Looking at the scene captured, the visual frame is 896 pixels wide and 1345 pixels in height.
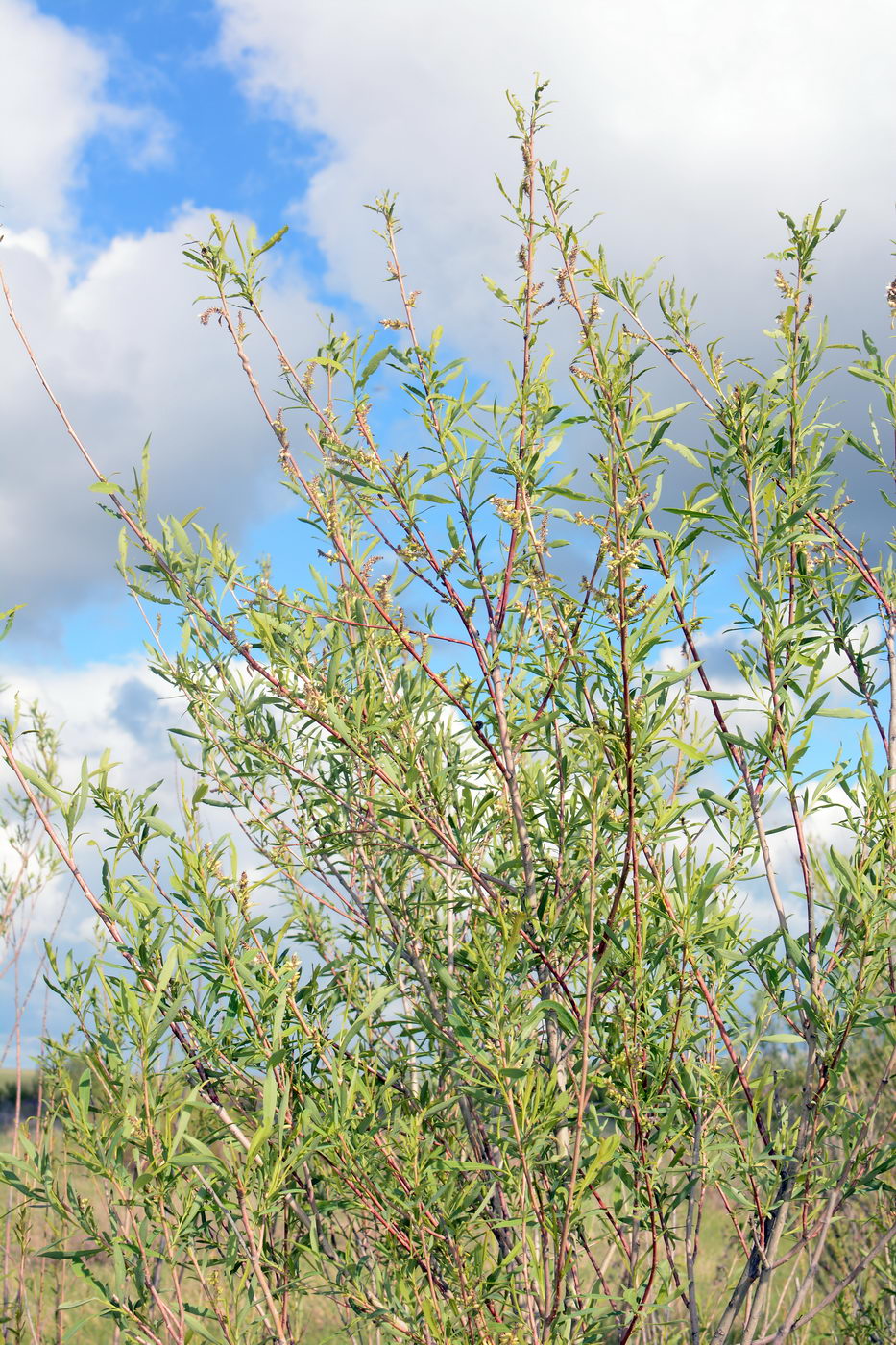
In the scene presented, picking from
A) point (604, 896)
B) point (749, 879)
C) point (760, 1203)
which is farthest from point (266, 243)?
point (760, 1203)

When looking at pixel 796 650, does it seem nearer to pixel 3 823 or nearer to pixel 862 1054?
pixel 3 823

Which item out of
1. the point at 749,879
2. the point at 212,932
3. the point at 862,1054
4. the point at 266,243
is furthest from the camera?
the point at 862,1054

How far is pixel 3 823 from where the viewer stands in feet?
14.8

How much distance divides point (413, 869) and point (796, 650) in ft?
3.62

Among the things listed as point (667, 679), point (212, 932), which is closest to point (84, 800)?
point (212, 932)

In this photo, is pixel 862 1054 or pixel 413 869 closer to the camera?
pixel 413 869

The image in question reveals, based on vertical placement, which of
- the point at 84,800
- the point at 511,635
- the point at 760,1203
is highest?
the point at 511,635

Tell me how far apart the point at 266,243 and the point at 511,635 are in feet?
3.26

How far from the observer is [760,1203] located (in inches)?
70.9

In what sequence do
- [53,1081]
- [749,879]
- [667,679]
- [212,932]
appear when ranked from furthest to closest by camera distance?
1. [53,1081]
2. [749,879]
3. [212,932]
4. [667,679]

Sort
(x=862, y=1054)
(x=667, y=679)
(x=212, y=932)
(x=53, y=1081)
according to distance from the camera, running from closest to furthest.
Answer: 1. (x=667, y=679)
2. (x=212, y=932)
3. (x=53, y=1081)
4. (x=862, y=1054)

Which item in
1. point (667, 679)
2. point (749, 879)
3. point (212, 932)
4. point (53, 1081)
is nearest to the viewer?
point (667, 679)

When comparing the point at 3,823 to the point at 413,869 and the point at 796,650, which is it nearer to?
the point at 413,869

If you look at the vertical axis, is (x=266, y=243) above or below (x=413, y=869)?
above
